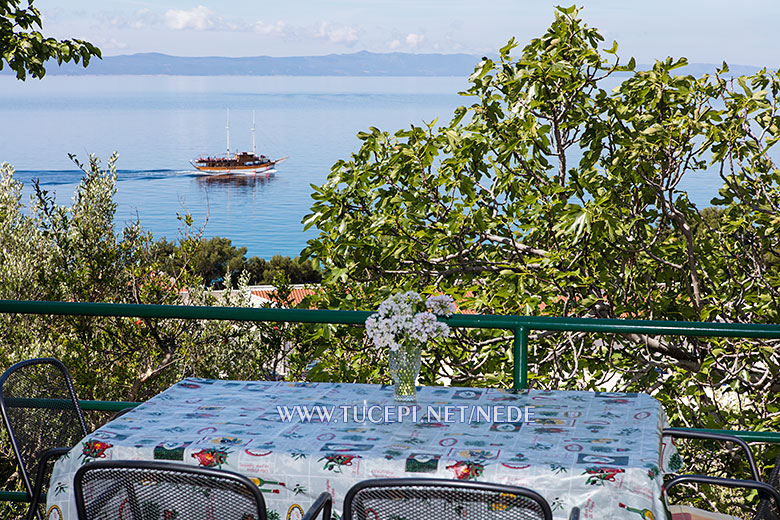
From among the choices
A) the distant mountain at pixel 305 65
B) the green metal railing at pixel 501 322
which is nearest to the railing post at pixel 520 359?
the green metal railing at pixel 501 322

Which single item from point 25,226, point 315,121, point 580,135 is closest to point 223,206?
point 315,121

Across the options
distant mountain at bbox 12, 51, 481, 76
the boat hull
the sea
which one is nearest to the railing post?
Result: the sea

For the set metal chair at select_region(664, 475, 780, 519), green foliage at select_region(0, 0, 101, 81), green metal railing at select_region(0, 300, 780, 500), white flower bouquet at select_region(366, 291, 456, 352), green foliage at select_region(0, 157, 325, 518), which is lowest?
green foliage at select_region(0, 157, 325, 518)

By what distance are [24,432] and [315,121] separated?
3492 inches

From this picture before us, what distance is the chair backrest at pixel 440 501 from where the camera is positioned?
1.38m

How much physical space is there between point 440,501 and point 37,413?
4.88ft

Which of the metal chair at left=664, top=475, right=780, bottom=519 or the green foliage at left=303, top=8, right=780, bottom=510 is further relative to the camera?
the green foliage at left=303, top=8, right=780, bottom=510

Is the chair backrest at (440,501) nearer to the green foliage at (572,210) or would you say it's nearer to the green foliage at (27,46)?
the green foliage at (572,210)

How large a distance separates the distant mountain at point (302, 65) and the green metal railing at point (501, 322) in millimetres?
82769

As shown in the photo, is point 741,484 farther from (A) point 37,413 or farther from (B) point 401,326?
(A) point 37,413

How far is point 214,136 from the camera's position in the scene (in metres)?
76.2

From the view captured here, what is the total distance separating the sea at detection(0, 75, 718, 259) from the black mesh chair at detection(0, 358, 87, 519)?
26430 mm

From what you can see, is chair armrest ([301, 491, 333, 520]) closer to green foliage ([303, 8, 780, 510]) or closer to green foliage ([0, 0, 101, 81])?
green foliage ([303, 8, 780, 510])

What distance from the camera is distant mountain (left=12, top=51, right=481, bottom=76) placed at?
287ft
